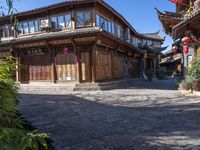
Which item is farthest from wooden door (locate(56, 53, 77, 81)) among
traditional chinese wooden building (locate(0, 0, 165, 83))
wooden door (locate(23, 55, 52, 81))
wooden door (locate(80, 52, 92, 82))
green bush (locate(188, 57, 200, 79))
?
green bush (locate(188, 57, 200, 79))

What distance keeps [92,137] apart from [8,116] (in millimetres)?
2486

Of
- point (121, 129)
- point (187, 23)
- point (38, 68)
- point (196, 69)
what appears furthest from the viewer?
point (38, 68)

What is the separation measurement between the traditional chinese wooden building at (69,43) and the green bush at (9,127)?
1219 centimetres

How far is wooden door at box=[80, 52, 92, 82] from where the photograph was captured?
52.2 ft

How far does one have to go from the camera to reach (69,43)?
16188 mm

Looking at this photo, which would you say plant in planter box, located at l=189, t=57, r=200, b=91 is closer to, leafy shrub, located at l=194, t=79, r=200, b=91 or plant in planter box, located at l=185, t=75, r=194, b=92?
leafy shrub, located at l=194, t=79, r=200, b=91

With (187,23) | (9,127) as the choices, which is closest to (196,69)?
(187,23)

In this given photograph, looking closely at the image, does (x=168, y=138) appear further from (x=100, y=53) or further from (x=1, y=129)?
(x=100, y=53)

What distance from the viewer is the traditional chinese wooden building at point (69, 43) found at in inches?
621

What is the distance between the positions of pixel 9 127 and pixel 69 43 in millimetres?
14209

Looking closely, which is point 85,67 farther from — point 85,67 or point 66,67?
point 66,67

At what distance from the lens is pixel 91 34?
14.5 meters

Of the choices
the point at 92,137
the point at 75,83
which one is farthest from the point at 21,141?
the point at 75,83

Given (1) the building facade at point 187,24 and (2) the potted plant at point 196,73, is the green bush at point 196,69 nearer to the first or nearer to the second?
(2) the potted plant at point 196,73
